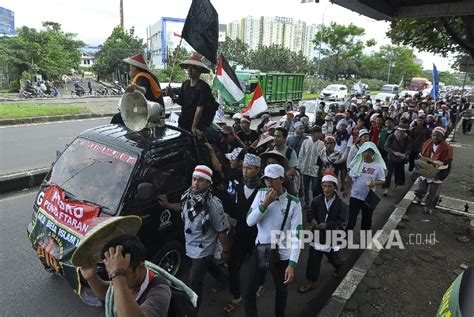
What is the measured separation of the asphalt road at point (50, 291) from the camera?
3.69 m

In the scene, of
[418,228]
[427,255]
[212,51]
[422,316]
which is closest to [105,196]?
[212,51]

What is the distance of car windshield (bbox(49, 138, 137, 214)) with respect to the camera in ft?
12.0

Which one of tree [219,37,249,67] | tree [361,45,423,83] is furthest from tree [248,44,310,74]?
tree [361,45,423,83]

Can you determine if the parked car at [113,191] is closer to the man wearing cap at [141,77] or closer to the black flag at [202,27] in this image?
the man wearing cap at [141,77]

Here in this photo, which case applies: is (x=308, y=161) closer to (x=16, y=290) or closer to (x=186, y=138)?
(x=186, y=138)

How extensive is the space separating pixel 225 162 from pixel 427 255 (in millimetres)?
3304

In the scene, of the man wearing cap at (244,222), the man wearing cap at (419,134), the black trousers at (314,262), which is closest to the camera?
the man wearing cap at (244,222)

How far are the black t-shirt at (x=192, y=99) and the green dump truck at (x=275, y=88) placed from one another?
1325cm

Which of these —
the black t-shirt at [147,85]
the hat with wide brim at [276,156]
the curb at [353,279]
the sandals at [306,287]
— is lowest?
the sandals at [306,287]

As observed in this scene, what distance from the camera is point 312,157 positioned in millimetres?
6352

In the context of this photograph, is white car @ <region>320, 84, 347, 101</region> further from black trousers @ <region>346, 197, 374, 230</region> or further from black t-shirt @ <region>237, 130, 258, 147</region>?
black trousers @ <region>346, 197, 374, 230</region>

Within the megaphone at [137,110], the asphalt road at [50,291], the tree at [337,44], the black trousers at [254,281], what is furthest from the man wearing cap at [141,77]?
the tree at [337,44]

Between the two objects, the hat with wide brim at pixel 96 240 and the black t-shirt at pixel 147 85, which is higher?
the black t-shirt at pixel 147 85

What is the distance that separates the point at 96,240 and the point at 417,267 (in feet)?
15.1
